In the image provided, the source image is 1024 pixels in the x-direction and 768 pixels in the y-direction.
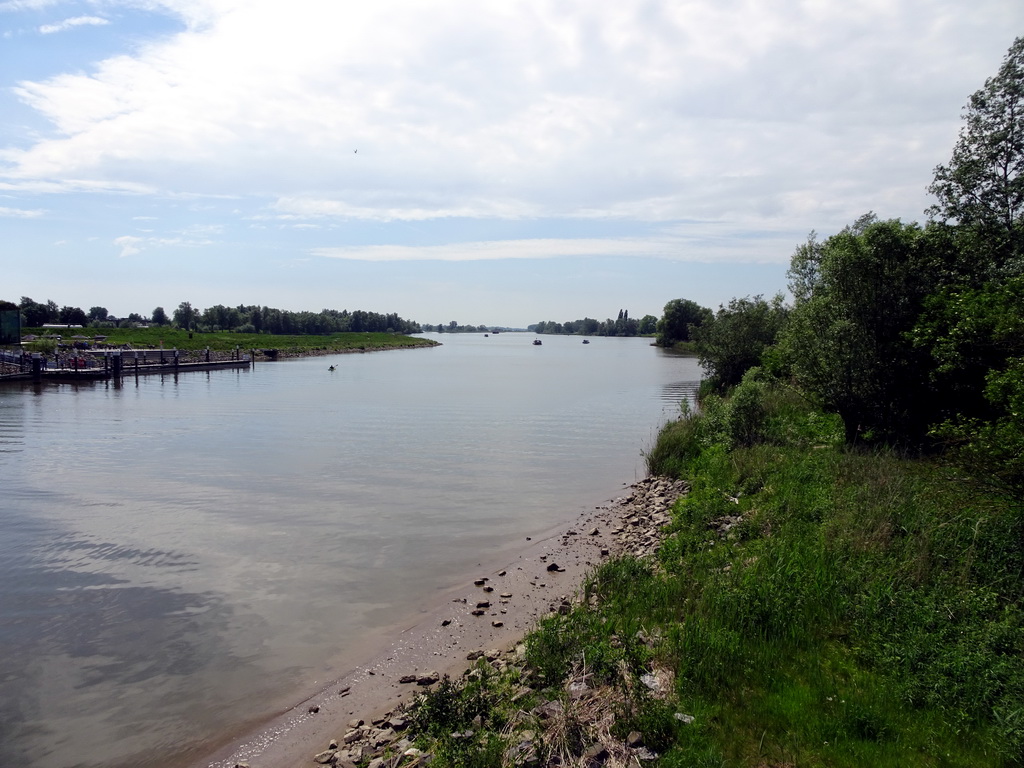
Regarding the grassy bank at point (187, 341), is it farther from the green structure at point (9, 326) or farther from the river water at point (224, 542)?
the river water at point (224, 542)

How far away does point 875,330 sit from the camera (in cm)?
1700

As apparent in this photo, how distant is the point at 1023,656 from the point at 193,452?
28510 mm

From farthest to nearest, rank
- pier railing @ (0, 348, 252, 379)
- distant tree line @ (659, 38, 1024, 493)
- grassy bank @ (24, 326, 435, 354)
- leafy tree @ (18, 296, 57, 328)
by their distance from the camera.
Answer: leafy tree @ (18, 296, 57, 328) < grassy bank @ (24, 326, 435, 354) < pier railing @ (0, 348, 252, 379) < distant tree line @ (659, 38, 1024, 493)

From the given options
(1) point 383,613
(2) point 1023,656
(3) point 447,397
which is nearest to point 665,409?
(3) point 447,397

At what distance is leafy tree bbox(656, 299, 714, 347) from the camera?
144 metres

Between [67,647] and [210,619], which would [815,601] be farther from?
[67,647]

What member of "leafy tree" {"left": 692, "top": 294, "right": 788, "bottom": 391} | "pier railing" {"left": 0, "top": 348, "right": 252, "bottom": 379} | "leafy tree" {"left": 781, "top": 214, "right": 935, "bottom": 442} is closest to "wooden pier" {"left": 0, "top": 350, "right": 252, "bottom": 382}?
"pier railing" {"left": 0, "top": 348, "right": 252, "bottom": 379}

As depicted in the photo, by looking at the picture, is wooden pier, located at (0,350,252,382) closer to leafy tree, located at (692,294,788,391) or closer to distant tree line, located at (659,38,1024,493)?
leafy tree, located at (692,294,788,391)

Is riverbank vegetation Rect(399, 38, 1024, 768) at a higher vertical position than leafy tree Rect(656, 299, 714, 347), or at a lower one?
lower

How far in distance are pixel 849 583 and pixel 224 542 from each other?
13869 mm

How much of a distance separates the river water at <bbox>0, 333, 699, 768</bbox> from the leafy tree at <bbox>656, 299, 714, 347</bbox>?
4403 inches

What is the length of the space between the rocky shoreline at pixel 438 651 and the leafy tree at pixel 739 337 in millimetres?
32810

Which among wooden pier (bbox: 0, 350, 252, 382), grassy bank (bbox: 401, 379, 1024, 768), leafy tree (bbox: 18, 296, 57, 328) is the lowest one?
grassy bank (bbox: 401, 379, 1024, 768)

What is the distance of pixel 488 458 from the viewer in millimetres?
26469
